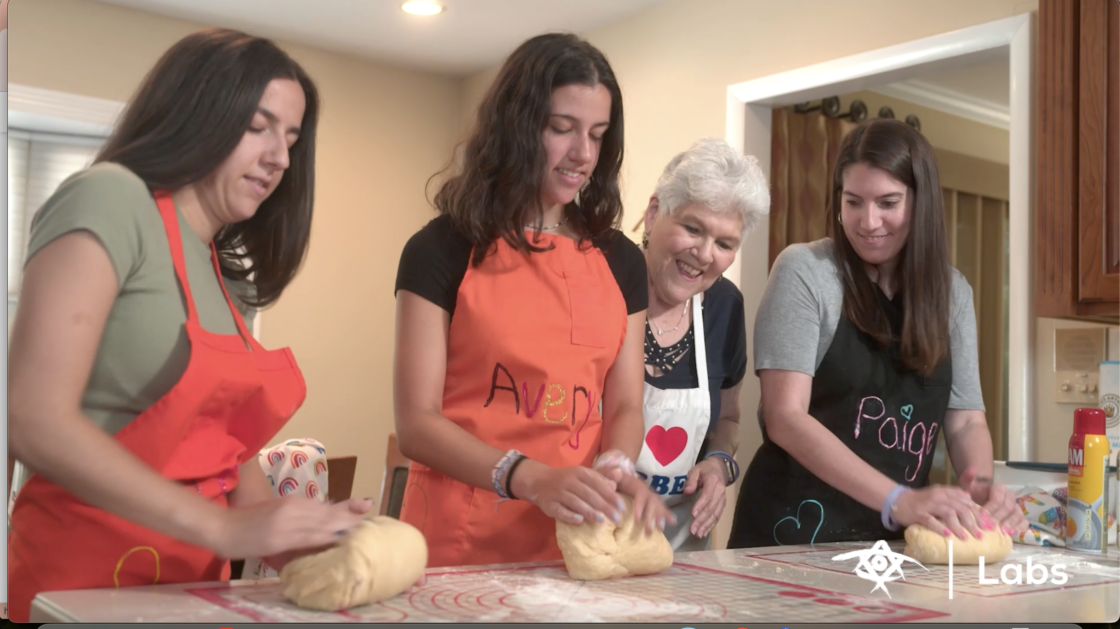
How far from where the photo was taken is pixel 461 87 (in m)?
3.78

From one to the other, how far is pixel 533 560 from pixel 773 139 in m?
2.15

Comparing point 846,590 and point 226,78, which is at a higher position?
point 226,78

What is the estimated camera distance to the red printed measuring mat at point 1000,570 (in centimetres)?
104

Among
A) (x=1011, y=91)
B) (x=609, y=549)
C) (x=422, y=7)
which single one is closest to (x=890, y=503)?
(x=609, y=549)

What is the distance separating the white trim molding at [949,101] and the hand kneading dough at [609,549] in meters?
2.92

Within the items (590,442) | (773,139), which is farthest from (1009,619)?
(773,139)

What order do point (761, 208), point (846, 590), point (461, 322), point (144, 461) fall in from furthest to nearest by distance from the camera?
point (761, 208), point (461, 322), point (846, 590), point (144, 461)

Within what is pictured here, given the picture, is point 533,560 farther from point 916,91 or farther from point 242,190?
point 916,91

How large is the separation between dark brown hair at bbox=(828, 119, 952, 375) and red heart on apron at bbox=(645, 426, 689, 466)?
1.01 ft

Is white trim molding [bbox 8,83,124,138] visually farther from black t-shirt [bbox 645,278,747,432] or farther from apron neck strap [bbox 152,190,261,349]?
apron neck strap [bbox 152,190,261,349]

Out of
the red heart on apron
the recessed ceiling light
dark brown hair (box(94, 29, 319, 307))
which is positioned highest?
the recessed ceiling light

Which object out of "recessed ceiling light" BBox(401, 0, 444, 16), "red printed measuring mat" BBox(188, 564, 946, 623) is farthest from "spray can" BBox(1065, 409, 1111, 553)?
"recessed ceiling light" BBox(401, 0, 444, 16)

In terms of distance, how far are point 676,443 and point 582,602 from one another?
588mm

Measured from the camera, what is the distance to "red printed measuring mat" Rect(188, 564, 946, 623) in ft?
2.60
